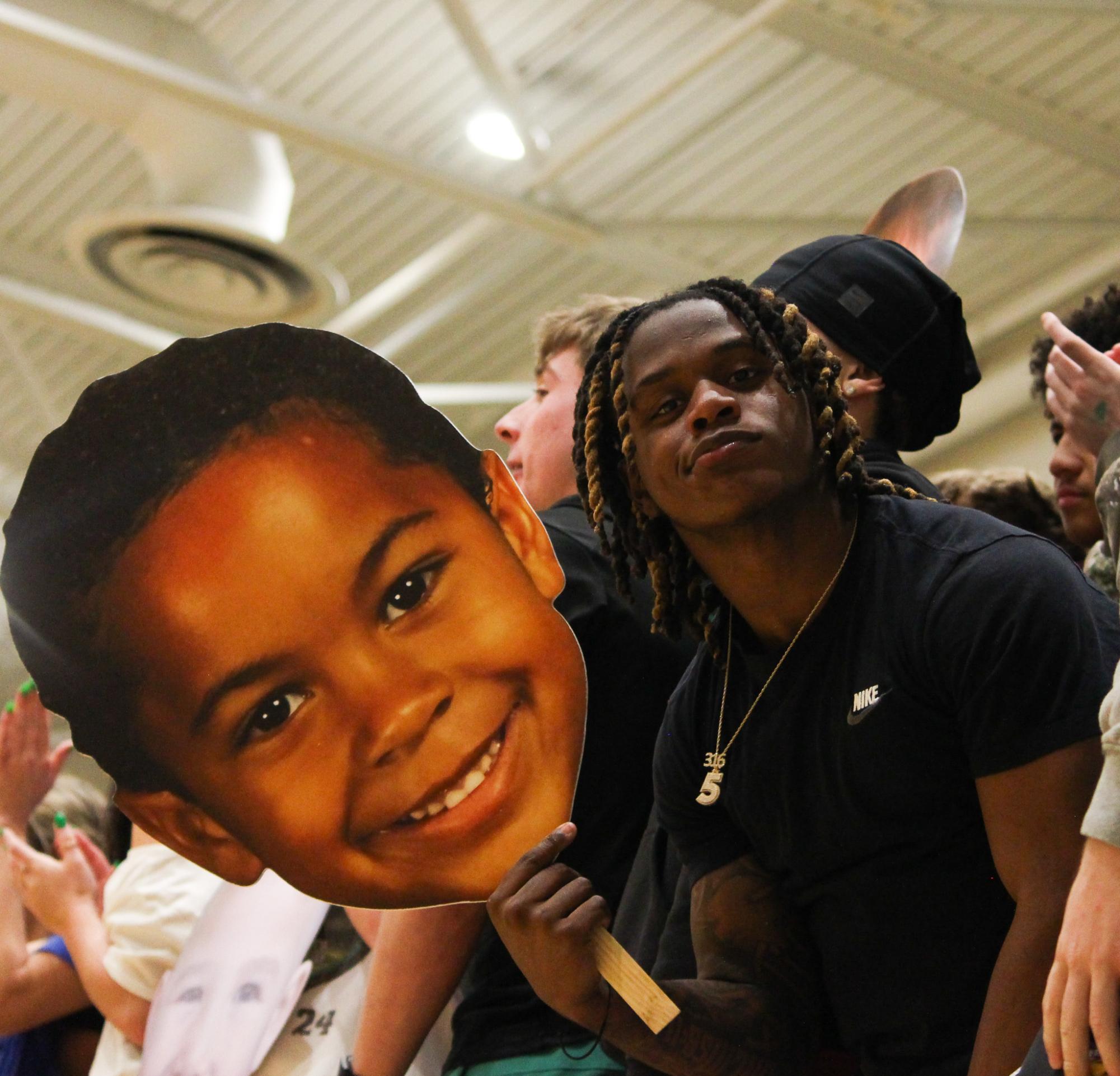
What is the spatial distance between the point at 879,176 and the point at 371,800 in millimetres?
6006

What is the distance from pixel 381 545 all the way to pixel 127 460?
0.36m

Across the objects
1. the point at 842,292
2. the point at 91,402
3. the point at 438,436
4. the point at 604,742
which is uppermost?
the point at 91,402

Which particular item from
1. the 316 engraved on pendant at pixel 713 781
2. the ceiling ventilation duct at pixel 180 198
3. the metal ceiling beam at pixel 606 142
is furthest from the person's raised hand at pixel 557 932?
the metal ceiling beam at pixel 606 142

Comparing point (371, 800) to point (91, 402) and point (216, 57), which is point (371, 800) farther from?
point (216, 57)

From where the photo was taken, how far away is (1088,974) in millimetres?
1229

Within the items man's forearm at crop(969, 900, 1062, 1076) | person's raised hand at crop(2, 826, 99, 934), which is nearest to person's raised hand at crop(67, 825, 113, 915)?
person's raised hand at crop(2, 826, 99, 934)

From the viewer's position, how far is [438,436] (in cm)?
203

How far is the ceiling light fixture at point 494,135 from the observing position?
→ 22.4 ft

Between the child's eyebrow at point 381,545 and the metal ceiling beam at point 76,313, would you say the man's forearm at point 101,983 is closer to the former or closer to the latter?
the child's eyebrow at point 381,545

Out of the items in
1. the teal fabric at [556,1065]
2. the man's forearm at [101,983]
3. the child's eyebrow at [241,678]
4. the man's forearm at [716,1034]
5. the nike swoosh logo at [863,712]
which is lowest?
the man's forearm at [101,983]

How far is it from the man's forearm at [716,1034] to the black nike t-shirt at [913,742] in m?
0.08

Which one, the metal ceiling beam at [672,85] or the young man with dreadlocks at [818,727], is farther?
the metal ceiling beam at [672,85]

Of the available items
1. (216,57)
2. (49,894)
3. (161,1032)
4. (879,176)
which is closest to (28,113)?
(216,57)

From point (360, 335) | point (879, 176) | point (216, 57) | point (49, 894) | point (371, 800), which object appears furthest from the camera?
point (360, 335)
